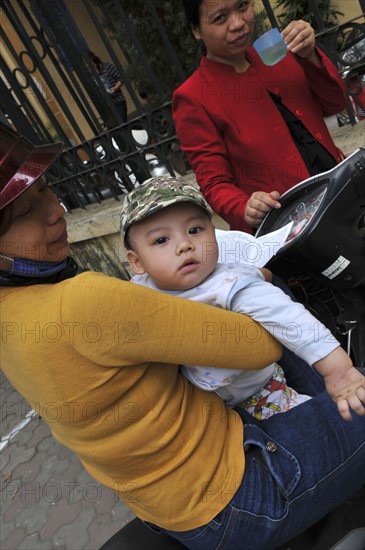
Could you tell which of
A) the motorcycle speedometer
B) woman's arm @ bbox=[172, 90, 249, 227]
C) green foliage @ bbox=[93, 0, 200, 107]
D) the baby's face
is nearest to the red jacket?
woman's arm @ bbox=[172, 90, 249, 227]

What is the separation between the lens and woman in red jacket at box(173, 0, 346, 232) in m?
1.96

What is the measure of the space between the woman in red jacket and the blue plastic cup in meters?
0.15

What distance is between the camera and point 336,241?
4.31ft

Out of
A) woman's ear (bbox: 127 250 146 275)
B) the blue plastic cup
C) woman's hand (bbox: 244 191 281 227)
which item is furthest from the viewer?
the blue plastic cup

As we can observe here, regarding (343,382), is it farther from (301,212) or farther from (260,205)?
(260,205)

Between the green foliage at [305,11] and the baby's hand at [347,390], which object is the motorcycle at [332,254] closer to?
the baby's hand at [347,390]

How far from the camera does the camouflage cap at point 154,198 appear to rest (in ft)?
4.11

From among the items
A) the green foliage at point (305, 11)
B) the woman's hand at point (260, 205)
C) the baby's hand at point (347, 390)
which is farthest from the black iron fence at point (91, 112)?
the green foliage at point (305, 11)

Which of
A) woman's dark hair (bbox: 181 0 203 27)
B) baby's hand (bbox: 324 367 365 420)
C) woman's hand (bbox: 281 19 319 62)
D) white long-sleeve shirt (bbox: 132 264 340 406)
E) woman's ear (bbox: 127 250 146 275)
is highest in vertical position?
woman's dark hair (bbox: 181 0 203 27)

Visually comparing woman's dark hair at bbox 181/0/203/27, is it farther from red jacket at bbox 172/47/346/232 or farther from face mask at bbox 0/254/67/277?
face mask at bbox 0/254/67/277

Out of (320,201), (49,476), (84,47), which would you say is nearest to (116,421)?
(320,201)

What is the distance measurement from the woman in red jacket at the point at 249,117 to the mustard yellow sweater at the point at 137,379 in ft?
2.95

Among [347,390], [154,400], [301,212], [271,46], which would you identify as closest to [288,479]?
[347,390]

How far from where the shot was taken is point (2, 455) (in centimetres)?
366
